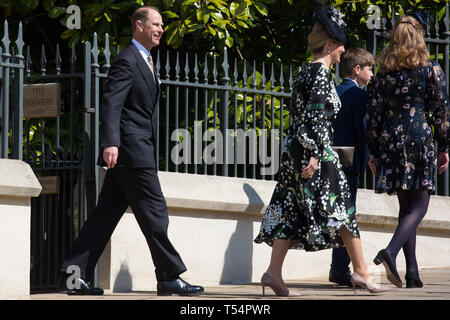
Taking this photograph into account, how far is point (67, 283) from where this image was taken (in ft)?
23.1

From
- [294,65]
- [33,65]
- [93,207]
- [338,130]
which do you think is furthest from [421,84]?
[33,65]

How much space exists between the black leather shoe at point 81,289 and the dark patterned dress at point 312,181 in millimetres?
1213

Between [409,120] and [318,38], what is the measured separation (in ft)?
2.86

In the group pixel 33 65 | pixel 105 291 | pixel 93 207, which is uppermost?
pixel 33 65

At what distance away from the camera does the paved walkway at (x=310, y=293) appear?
6789mm

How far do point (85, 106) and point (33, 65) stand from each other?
126 inches

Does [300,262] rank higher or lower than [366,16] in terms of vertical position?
lower

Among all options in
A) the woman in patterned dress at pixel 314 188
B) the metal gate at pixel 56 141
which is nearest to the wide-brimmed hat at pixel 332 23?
the woman in patterned dress at pixel 314 188

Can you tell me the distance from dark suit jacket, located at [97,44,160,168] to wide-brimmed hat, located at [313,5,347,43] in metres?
1.20

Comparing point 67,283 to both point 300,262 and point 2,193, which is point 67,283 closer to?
point 2,193

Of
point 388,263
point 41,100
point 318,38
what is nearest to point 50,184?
point 41,100

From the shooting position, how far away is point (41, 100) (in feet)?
25.8

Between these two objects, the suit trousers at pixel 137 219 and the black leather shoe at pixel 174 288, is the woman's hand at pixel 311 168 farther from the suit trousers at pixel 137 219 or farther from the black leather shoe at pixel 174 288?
the black leather shoe at pixel 174 288

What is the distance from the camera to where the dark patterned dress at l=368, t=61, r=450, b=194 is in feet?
23.6
